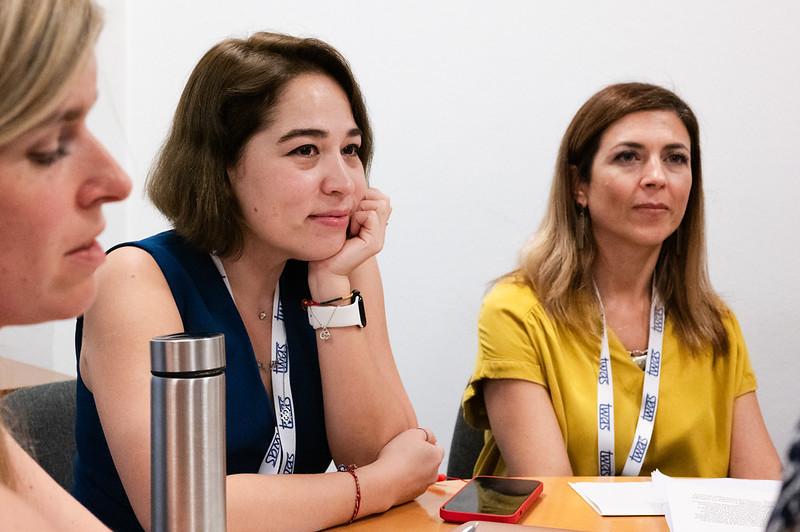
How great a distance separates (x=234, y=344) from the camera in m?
1.66

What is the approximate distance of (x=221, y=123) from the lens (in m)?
1.73

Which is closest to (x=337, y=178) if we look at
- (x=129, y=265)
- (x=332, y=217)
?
(x=332, y=217)

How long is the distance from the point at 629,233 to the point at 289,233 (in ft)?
3.55

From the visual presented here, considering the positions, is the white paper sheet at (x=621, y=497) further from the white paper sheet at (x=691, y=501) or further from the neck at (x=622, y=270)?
the neck at (x=622, y=270)

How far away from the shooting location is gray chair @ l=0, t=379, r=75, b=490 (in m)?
1.80

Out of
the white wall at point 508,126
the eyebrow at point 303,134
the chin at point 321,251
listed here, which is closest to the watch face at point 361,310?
the chin at point 321,251

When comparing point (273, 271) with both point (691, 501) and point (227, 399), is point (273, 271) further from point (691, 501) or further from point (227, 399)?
point (691, 501)

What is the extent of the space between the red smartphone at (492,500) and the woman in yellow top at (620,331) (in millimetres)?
600

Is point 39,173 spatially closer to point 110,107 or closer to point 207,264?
point 110,107

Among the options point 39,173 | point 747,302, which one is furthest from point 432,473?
point 747,302

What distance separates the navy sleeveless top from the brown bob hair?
2.5 inches

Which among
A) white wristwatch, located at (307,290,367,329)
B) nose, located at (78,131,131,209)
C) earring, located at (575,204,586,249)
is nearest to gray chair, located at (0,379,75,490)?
white wristwatch, located at (307,290,367,329)

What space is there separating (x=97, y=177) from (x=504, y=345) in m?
1.53

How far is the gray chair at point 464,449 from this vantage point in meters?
2.42
